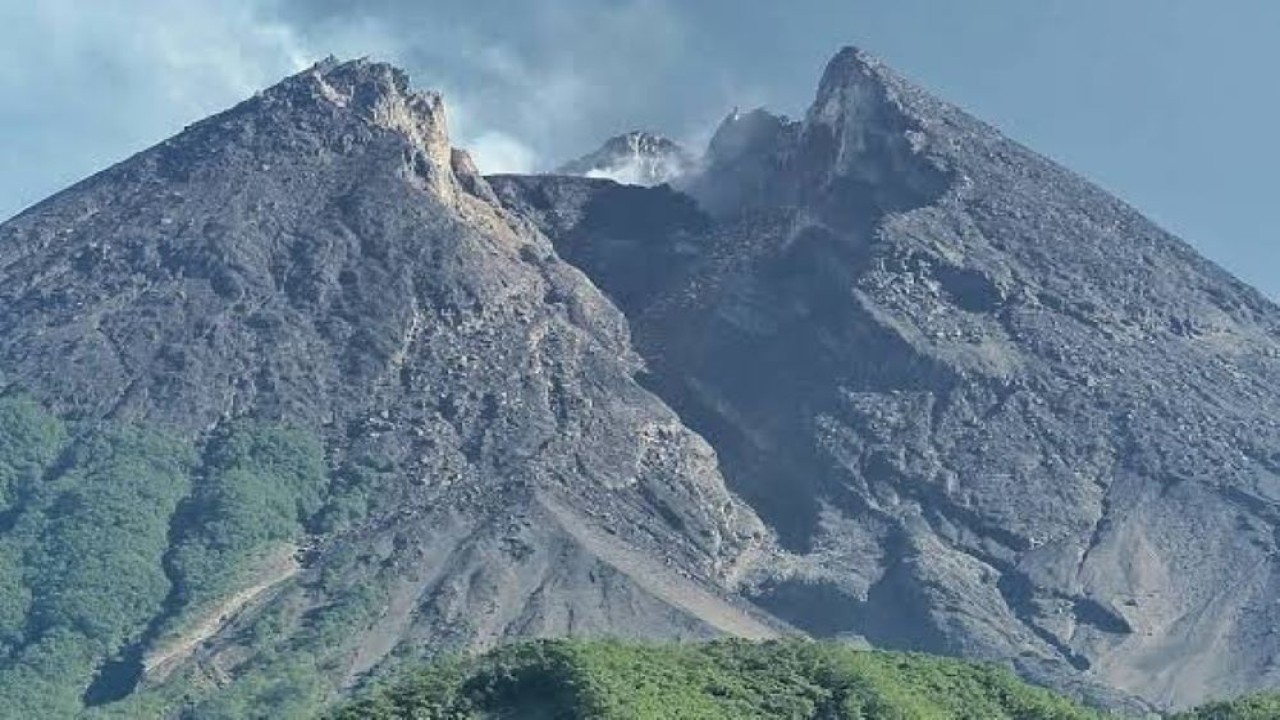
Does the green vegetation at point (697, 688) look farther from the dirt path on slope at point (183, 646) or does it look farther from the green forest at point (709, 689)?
the dirt path on slope at point (183, 646)

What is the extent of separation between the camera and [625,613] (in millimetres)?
194750

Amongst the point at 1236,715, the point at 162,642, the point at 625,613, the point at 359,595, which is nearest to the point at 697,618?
the point at 625,613

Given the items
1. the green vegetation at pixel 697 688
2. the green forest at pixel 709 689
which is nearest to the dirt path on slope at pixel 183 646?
the green vegetation at pixel 697 688

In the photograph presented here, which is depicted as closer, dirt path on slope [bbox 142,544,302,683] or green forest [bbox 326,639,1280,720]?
green forest [bbox 326,639,1280,720]

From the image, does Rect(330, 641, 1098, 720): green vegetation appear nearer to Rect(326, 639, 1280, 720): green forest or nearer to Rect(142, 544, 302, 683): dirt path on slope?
Rect(326, 639, 1280, 720): green forest

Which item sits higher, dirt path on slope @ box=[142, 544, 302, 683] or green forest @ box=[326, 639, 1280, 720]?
dirt path on slope @ box=[142, 544, 302, 683]

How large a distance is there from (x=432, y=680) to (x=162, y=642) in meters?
92.5

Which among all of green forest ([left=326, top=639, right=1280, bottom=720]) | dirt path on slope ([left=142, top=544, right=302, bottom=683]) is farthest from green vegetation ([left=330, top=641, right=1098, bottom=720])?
dirt path on slope ([left=142, top=544, right=302, bottom=683])

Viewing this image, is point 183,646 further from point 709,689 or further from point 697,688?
point 697,688

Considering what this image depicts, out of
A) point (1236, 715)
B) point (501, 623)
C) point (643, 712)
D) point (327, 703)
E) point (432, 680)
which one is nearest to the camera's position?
point (643, 712)

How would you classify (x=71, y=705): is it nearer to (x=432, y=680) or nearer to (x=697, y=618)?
(x=697, y=618)

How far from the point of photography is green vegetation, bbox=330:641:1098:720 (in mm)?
102562

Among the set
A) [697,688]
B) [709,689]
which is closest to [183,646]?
[709,689]

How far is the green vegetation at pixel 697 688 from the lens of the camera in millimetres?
102562
